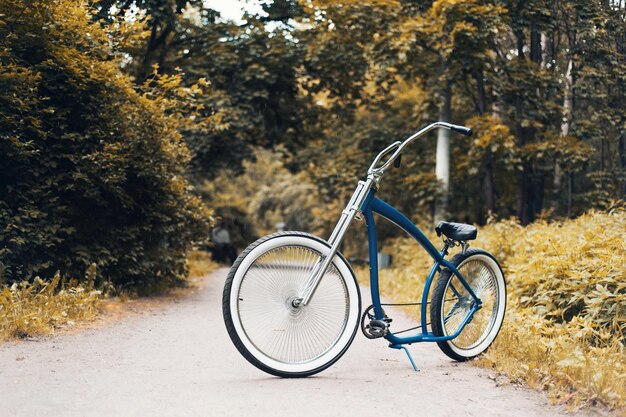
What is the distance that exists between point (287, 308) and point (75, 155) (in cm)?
458

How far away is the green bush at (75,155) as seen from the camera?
24.5 ft

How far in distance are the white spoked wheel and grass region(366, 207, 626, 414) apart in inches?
48.4

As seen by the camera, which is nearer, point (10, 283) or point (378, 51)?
point (10, 283)

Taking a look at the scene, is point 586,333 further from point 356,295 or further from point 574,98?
point 574,98

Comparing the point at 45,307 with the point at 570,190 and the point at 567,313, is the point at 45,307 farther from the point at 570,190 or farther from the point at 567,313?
the point at 570,190

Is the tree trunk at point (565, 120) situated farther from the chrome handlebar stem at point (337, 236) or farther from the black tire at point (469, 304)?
the chrome handlebar stem at point (337, 236)

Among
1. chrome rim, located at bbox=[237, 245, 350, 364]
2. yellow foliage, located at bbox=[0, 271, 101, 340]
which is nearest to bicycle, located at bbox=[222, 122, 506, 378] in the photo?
chrome rim, located at bbox=[237, 245, 350, 364]

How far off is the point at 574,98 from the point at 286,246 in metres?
11.0

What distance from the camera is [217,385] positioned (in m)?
4.30

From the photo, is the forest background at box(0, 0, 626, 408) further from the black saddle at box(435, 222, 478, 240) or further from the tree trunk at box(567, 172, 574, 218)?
the black saddle at box(435, 222, 478, 240)

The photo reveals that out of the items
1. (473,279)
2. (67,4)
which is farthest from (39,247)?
(473,279)

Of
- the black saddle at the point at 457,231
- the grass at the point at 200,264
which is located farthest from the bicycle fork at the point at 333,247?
the grass at the point at 200,264

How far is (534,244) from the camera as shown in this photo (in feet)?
29.7

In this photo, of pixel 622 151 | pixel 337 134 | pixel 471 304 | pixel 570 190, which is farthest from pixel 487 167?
pixel 471 304
